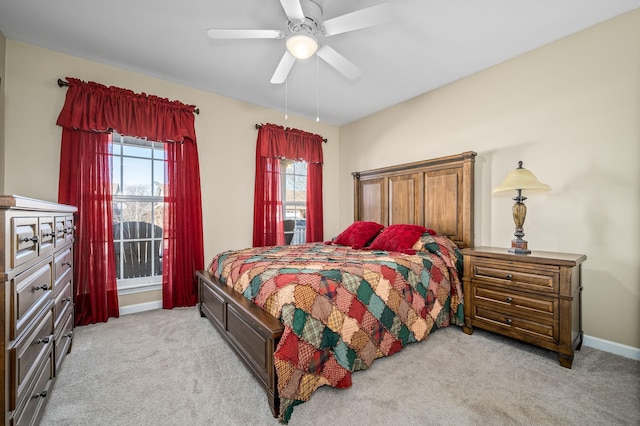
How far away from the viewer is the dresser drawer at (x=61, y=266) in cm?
177

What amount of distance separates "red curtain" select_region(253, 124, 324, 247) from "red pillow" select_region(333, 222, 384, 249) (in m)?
0.96

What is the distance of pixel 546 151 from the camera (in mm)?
2633

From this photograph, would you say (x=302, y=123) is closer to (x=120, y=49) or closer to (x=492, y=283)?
(x=120, y=49)

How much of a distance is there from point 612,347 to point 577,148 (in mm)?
1677

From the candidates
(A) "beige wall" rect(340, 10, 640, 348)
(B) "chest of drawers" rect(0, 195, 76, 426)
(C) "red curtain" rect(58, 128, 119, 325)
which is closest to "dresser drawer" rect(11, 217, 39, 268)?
(B) "chest of drawers" rect(0, 195, 76, 426)

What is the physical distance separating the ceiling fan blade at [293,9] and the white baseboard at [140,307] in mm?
3299

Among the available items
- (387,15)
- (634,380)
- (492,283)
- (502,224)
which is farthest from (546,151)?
(387,15)

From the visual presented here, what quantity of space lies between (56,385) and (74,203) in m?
1.70

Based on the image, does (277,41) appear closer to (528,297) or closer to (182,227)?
(182,227)

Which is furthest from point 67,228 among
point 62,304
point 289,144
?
point 289,144

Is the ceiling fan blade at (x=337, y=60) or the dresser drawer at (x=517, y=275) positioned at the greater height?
the ceiling fan blade at (x=337, y=60)

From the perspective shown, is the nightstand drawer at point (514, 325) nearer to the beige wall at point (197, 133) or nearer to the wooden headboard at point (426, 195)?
the wooden headboard at point (426, 195)

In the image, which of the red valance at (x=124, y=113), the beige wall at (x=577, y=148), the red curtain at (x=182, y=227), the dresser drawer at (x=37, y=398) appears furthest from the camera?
the red curtain at (x=182, y=227)

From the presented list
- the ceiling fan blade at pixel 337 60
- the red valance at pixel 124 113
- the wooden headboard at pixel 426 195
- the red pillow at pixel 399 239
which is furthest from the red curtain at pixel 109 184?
the wooden headboard at pixel 426 195
